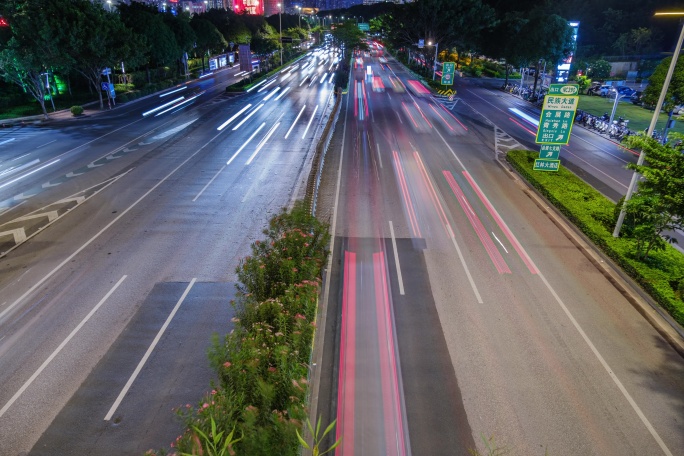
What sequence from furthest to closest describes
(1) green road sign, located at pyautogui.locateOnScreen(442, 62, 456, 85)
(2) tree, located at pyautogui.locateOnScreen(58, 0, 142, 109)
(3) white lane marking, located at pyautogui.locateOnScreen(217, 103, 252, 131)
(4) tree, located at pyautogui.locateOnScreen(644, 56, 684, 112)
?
(1) green road sign, located at pyautogui.locateOnScreen(442, 62, 456, 85) → (2) tree, located at pyautogui.locateOnScreen(58, 0, 142, 109) → (3) white lane marking, located at pyautogui.locateOnScreen(217, 103, 252, 131) → (4) tree, located at pyautogui.locateOnScreen(644, 56, 684, 112)

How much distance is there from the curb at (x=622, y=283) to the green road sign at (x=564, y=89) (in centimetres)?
584

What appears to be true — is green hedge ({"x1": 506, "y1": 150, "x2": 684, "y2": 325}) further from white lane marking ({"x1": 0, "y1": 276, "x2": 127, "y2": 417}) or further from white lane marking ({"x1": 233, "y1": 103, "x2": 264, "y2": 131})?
white lane marking ({"x1": 233, "y1": 103, "x2": 264, "y2": 131})

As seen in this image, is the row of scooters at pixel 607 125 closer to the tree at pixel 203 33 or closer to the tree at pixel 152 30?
the tree at pixel 152 30

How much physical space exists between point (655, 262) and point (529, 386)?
8.43m

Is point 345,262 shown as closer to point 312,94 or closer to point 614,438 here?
point 614,438

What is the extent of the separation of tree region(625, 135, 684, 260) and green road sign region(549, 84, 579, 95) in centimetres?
811

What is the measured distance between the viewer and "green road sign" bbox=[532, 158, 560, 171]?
23.3 m

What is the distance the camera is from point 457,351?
11359 mm

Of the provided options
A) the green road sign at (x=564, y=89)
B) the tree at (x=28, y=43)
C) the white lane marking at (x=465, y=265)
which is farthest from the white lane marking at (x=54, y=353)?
the tree at (x=28, y=43)

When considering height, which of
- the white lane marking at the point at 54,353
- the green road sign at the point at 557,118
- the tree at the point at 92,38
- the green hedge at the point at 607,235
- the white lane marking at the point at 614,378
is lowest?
the white lane marking at the point at 54,353

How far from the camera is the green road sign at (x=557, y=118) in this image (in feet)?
70.7

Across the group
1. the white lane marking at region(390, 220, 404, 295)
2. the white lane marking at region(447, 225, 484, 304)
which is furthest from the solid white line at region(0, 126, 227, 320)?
the white lane marking at region(447, 225, 484, 304)

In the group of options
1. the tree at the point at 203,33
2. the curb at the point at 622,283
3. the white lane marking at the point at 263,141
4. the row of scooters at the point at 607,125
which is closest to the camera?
the curb at the point at 622,283

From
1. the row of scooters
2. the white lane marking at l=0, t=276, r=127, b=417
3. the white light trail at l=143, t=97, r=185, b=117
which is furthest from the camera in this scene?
the white light trail at l=143, t=97, r=185, b=117
